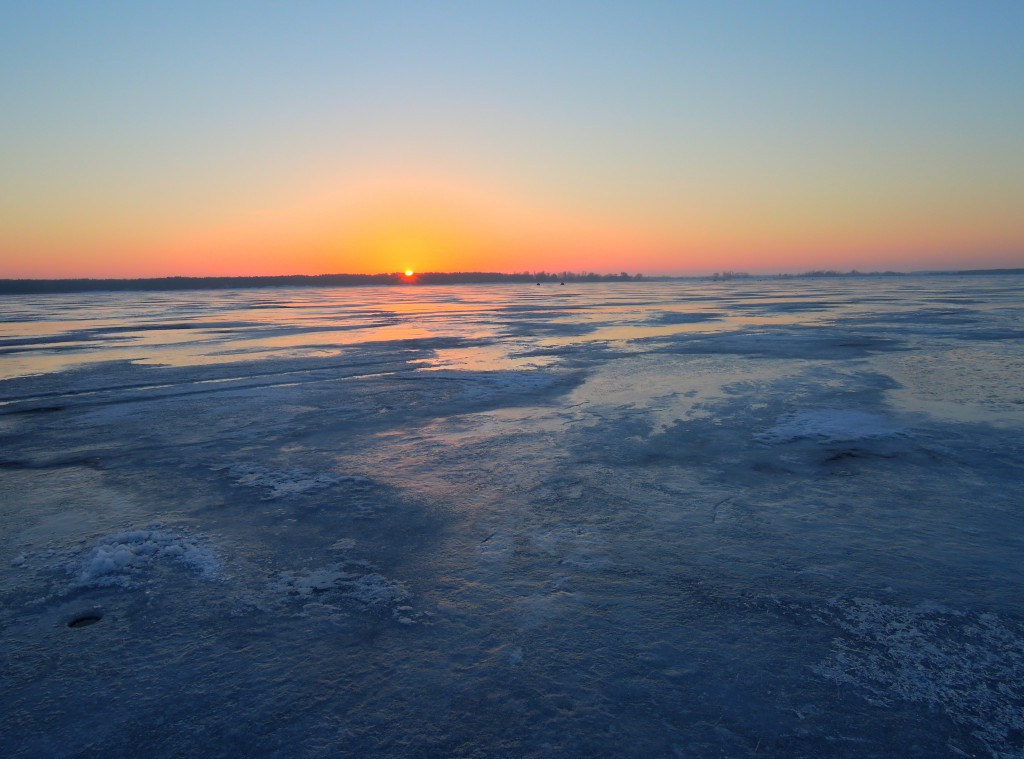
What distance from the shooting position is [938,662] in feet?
8.42

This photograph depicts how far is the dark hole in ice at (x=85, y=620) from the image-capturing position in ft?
9.75

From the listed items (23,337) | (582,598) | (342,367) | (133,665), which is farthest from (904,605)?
(23,337)

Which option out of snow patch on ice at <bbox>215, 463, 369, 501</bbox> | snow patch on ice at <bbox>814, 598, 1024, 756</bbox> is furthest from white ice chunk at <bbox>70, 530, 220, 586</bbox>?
snow patch on ice at <bbox>814, 598, 1024, 756</bbox>

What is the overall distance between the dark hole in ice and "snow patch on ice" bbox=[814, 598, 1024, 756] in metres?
3.33

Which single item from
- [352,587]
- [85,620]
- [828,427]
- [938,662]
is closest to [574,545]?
[352,587]

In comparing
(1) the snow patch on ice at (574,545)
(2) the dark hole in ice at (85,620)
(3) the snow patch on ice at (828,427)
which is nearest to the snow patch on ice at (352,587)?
(2) the dark hole in ice at (85,620)

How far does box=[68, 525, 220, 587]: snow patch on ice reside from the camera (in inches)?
135

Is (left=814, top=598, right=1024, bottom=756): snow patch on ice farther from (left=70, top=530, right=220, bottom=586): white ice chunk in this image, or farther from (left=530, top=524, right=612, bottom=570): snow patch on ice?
(left=70, top=530, right=220, bottom=586): white ice chunk

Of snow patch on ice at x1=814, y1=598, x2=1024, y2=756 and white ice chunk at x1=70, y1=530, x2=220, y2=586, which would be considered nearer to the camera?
snow patch on ice at x1=814, y1=598, x2=1024, y2=756

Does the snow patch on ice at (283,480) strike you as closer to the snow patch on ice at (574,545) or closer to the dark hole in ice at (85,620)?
the dark hole in ice at (85,620)

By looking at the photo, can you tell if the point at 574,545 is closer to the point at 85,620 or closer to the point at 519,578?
the point at 519,578

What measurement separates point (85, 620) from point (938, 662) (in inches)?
153

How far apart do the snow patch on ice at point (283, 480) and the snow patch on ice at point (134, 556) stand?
2.74 ft

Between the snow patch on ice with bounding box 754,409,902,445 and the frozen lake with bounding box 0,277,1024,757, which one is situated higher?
the snow patch on ice with bounding box 754,409,902,445
